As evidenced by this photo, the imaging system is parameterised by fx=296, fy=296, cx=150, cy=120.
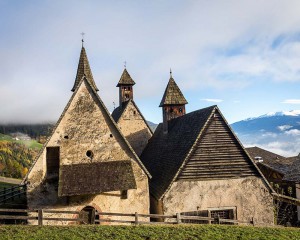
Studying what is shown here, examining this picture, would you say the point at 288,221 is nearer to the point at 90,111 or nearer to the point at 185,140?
the point at 185,140

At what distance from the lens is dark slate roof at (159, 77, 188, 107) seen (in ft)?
97.9

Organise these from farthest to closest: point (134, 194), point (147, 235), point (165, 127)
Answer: point (165, 127), point (134, 194), point (147, 235)

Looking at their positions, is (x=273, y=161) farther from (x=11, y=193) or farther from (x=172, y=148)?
(x=11, y=193)

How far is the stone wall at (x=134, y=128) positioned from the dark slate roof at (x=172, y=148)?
6.32 m

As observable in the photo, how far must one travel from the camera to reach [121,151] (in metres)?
20.3

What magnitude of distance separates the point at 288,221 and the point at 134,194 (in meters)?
19.7

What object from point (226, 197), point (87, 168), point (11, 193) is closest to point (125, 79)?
point (11, 193)

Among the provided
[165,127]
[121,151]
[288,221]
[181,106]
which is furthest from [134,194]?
[288,221]

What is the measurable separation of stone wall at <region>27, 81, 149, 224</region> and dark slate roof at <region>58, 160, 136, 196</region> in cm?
52

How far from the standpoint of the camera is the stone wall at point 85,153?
1844 centimetres

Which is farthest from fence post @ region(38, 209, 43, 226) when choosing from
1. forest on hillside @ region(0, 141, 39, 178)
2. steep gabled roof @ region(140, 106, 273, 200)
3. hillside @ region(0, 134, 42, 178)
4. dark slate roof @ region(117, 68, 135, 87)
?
forest on hillside @ region(0, 141, 39, 178)

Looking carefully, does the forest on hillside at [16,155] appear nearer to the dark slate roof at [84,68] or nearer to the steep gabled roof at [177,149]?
the dark slate roof at [84,68]

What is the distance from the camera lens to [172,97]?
98.3 ft

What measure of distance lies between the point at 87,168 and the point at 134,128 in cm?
1695
